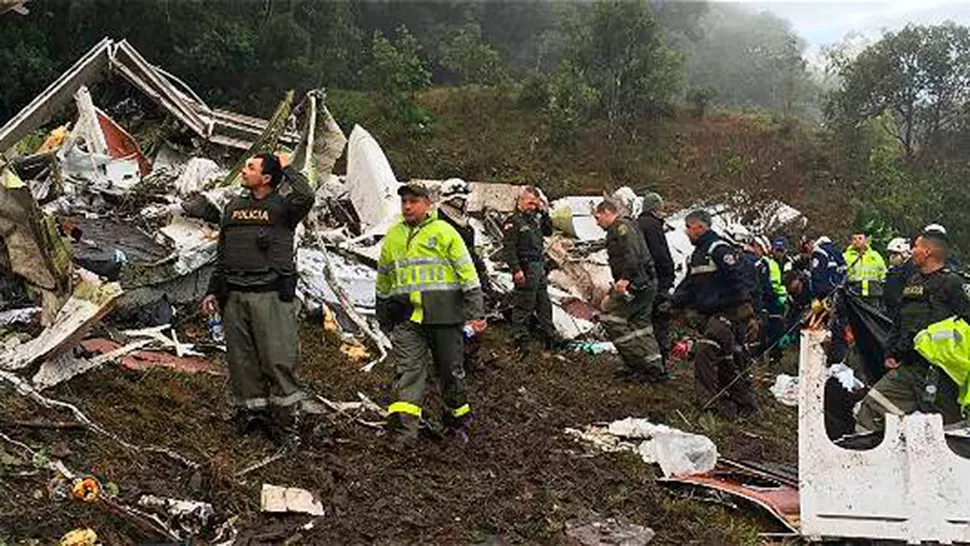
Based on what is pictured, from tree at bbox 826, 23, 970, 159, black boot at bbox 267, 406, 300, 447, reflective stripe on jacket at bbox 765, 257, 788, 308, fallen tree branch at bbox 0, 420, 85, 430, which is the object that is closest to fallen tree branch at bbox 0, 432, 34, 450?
fallen tree branch at bbox 0, 420, 85, 430

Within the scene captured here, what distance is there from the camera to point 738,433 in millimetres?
6582

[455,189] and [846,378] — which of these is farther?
[455,189]

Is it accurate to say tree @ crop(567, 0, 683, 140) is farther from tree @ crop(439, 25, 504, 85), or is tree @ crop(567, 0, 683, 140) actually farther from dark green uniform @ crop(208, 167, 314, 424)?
dark green uniform @ crop(208, 167, 314, 424)

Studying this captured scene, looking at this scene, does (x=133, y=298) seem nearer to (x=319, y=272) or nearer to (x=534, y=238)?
(x=319, y=272)

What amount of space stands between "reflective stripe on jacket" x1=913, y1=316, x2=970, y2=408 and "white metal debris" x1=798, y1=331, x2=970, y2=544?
60 cm

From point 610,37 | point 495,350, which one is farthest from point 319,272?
point 610,37

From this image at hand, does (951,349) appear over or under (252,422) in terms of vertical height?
over

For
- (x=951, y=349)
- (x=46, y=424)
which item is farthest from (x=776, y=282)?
(x=46, y=424)

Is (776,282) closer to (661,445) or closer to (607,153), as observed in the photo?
(661,445)

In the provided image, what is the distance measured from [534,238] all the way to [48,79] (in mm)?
14274

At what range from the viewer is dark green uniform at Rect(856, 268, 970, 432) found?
15.5 ft

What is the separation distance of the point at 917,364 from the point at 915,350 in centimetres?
11

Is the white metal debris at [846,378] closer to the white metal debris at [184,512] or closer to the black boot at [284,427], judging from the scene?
the black boot at [284,427]

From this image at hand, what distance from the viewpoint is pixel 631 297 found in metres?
7.39
